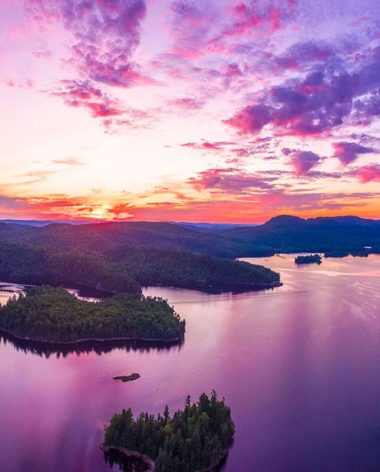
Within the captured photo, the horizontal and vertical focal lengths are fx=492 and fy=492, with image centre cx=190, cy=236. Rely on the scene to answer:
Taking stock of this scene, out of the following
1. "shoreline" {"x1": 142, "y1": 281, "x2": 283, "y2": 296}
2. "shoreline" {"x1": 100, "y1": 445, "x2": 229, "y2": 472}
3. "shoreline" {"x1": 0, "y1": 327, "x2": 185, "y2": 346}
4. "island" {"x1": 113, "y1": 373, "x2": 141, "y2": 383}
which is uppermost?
"shoreline" {"x1": 142, "y1": 281, "x2": 283, "y2": 296}

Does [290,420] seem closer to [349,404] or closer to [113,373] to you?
[349,404]

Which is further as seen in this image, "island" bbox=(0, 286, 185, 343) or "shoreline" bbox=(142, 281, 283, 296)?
"shoreline" bbox=(142, 281, 283, 296)

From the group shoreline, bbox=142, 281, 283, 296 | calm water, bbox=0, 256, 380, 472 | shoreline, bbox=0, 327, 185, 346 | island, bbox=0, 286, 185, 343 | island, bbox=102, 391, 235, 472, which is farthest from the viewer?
shoreline, bbox=142, 281, 283, 296

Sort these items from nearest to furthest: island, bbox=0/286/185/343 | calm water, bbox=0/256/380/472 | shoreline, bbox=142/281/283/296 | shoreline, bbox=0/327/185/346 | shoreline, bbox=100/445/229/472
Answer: shoreline, bbox=100/445/229/472, calm water, bbox=0/256/380/472, shoreline, bbox=0/327/185/346, island, bbox=0/286/185/343, shoreline, bbox=142/281/283/296

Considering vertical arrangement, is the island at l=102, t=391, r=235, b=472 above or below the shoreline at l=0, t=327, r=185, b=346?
below

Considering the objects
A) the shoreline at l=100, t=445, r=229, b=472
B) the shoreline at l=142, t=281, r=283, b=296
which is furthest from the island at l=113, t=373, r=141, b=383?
the shoreline at l=142, t=281, r=283, b=296

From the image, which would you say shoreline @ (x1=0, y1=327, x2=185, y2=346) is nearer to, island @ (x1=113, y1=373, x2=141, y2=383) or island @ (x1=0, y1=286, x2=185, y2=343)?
island @ (x1=0, y1=286, x2=185, y2=343)

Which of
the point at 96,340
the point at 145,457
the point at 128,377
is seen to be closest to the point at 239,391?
the point at 128,377
